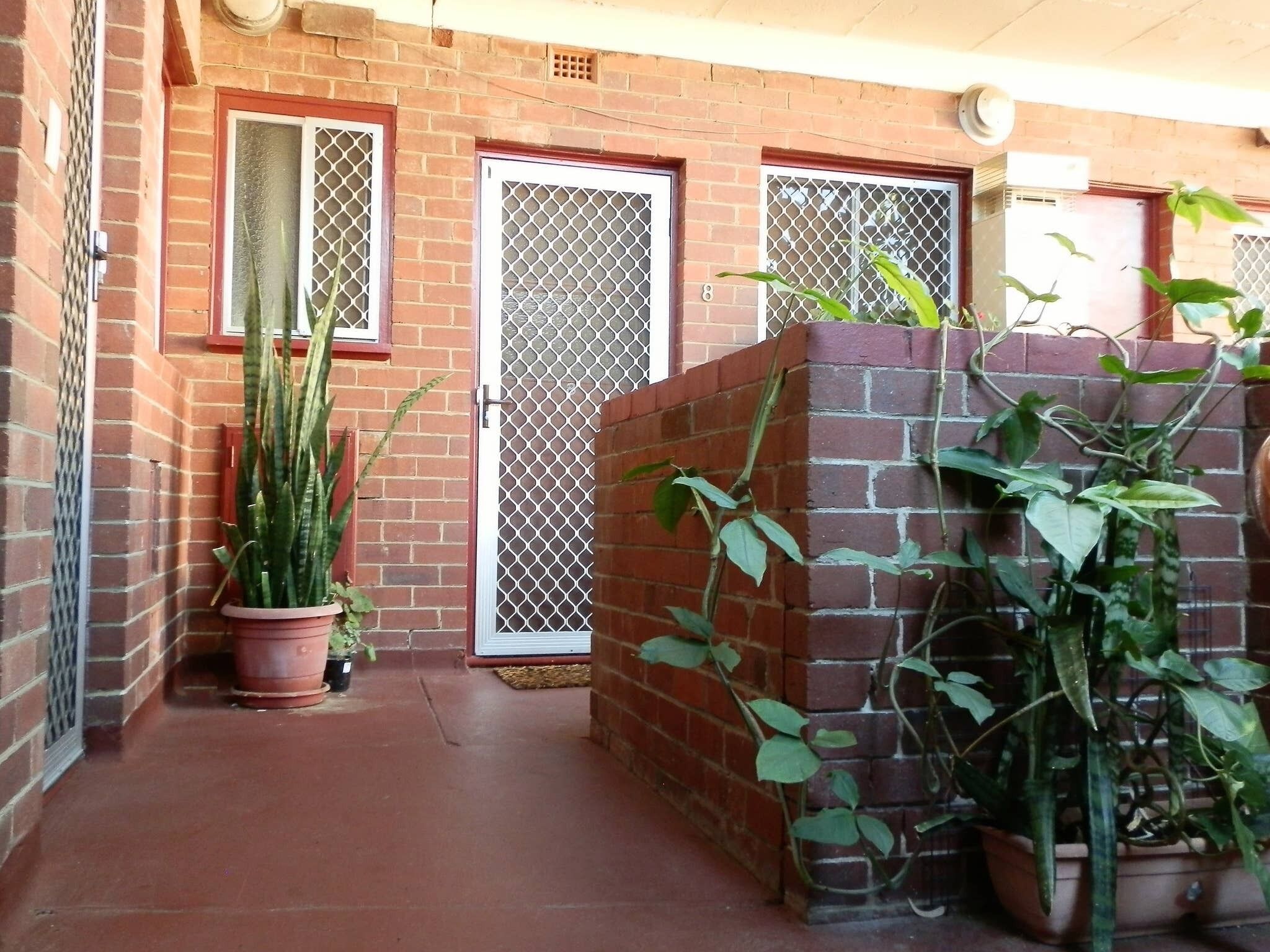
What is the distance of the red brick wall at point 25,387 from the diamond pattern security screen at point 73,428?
0.52 meters

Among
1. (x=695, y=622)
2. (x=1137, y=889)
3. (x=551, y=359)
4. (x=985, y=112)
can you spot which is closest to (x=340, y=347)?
(x=551, y=359)

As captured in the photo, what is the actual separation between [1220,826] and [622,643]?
144 centimetres

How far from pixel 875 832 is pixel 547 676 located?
266 cm

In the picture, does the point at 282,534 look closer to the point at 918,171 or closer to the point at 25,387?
the point at 25,387

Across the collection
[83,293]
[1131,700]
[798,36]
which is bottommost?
[1131,700]

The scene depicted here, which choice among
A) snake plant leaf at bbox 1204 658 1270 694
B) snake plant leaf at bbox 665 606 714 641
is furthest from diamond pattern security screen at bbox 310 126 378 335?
snake plant leaf at bbox 1204 658 1270 694

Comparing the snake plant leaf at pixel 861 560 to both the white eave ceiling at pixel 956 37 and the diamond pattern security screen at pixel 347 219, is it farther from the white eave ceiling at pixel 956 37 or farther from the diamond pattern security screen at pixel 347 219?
the white eave ceiling at pixel 956 37

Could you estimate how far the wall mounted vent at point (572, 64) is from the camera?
447 cm

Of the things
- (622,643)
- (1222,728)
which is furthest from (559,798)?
(1222,728)

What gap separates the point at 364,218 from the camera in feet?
14.0

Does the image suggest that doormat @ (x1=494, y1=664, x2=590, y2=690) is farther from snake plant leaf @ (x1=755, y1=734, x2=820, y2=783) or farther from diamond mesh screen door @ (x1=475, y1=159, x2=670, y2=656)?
snake plant leaf @ (x1=755, y1=734, x2=820, y2=783)

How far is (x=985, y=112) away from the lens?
491cm

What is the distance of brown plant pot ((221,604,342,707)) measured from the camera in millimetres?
3373

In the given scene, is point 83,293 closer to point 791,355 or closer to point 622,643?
point 622,643
